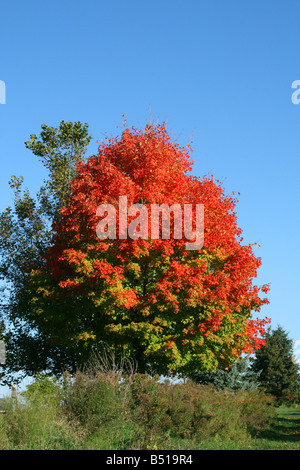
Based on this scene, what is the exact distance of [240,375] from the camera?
29.5m

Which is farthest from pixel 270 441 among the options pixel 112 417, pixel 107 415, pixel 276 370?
pixel 276 370

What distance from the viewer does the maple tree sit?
65.3 ft

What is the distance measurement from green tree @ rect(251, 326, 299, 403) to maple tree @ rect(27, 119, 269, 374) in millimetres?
25157

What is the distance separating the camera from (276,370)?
4659cm

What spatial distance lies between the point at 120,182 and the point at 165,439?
1096cm

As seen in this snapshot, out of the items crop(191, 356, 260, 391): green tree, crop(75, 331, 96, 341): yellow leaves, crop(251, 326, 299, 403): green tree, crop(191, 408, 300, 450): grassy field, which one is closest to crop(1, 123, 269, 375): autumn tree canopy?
crop(75, 331, 96, 341): yellow leaves

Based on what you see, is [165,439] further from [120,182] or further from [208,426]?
[120,182]

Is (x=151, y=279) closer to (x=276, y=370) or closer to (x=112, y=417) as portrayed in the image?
(x=112, y=417)

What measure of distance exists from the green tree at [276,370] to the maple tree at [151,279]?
25157 millimetres

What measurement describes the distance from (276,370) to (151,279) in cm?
2953

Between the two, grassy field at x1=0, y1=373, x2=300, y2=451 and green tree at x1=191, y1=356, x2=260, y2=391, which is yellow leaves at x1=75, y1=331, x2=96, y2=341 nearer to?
grassy field at x1=0, y1=373, x2=300, y2=451

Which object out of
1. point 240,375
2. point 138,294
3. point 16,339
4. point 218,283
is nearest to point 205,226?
point 218,283

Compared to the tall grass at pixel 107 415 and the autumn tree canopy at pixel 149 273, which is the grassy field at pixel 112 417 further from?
the autumn tree canopy at pixel 149 273
